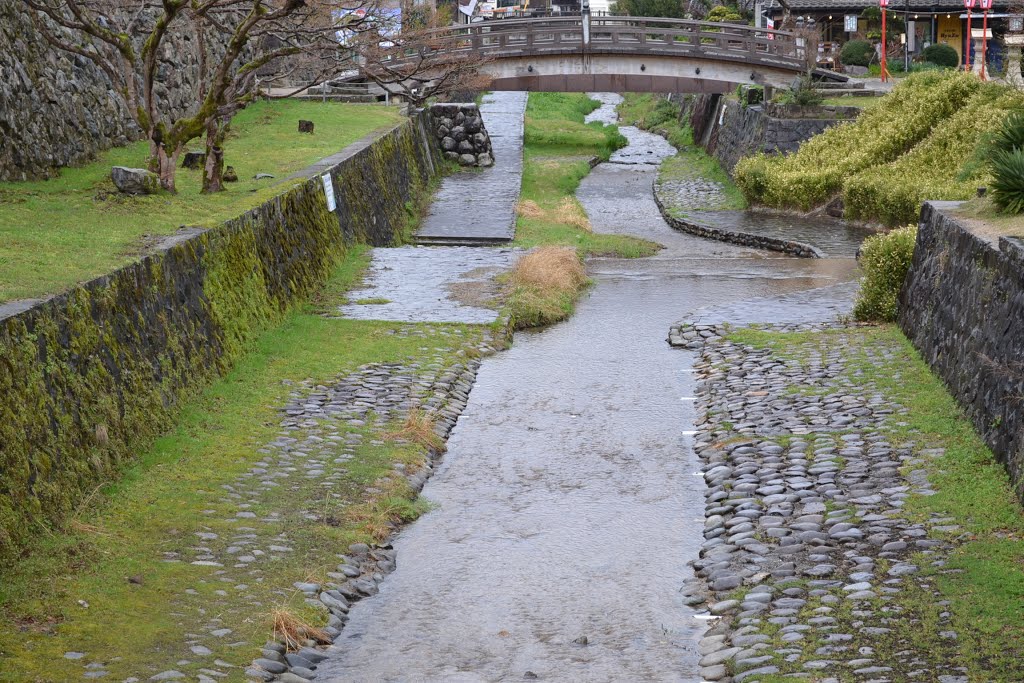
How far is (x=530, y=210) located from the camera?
116ft

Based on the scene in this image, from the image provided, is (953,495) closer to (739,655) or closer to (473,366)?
(739,655)

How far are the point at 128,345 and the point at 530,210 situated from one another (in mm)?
22929

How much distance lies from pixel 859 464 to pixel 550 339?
30.4 feet

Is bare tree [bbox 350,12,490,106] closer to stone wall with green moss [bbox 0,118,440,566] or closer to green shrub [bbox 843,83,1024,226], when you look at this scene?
green shrub [bbox 843,83,1024,226]

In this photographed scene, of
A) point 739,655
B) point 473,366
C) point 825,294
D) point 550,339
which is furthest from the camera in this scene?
point 825,294

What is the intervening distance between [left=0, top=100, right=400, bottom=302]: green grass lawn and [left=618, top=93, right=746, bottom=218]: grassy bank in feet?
40.3

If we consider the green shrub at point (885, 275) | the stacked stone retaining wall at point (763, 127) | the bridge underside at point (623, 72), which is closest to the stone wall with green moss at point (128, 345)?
the green shrub at point (885, 275)

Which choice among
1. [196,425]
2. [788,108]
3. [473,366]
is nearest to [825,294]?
[473,366]

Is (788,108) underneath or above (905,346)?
above

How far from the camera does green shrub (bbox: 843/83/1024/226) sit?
3061cm

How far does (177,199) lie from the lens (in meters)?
20.8

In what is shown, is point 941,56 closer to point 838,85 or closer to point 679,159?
point 838,85

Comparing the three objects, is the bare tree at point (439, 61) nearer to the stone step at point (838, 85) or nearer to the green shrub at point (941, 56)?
the stone step at point (838, 85)

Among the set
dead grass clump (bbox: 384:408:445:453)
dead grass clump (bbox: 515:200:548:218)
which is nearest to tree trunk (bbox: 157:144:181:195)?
dead grass clump (bbox: 384:408:445:453)
